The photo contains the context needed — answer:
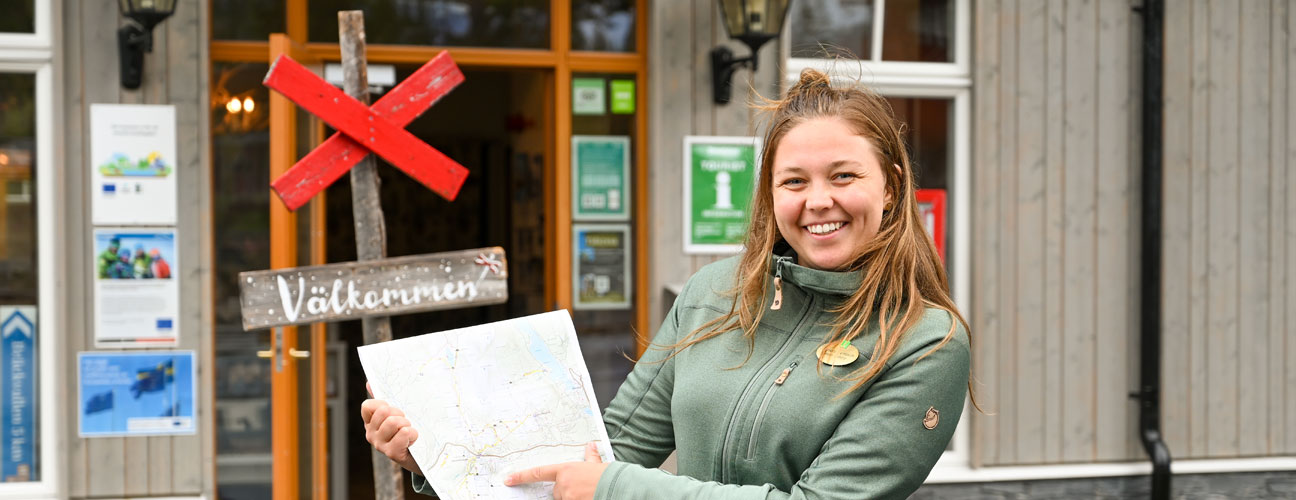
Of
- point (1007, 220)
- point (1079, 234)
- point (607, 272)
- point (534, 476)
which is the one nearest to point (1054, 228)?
point (1079, 234)

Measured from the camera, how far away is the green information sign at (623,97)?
5.14 meters

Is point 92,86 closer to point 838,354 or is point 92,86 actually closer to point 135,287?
point 135,287

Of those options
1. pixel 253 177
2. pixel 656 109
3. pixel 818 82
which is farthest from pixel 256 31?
pixel 818 82

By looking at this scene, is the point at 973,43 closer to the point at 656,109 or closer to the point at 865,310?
the point at 656,109

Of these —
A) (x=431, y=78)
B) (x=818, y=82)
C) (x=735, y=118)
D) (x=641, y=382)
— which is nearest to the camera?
(x=818, y=82)

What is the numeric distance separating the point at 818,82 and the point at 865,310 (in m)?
0.38

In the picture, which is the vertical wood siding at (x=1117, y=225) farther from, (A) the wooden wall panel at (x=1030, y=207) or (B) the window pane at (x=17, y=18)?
(B) the window pane at (x=17, y=18)

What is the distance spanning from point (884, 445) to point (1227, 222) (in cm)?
460

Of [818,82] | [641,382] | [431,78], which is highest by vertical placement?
[431,78]

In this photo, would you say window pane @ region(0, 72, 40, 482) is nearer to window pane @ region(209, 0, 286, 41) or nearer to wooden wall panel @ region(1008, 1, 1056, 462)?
window pane @ region(209, 0, 286, 41)

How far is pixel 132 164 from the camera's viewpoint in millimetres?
4609

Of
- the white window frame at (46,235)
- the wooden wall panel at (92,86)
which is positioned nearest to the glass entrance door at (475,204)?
the wooden wall panel at (92,86)

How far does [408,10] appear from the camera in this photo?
16.5 ft

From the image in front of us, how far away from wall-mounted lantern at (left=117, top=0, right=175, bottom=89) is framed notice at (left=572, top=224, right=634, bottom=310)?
1.94 m
